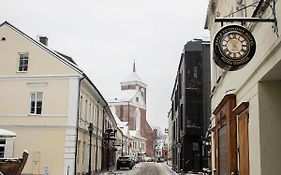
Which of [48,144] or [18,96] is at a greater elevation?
[18,96]

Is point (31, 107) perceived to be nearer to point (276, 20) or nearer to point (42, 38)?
point (42, 38)

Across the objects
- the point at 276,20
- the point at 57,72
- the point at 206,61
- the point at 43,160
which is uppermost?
the point at 206,61

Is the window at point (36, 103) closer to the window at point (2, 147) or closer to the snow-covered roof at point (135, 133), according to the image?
the window at point (2, 147)

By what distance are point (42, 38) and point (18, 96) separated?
664cm

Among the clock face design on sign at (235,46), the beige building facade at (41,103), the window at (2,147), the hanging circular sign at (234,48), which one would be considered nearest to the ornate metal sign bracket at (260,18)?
the hanging circular sign at (234,48)

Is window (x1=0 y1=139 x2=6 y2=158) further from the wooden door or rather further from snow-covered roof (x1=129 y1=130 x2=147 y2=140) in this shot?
snow-covered roof (x1=129 y1=130 x2=147 y2=140)

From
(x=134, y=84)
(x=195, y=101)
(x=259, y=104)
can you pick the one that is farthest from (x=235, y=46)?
(x=134, y=84)

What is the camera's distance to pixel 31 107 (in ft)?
96.2

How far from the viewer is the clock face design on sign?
25.2ft

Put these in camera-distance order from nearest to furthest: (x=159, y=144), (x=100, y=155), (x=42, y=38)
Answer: (x=42, y=38), (x=100, y=155), (x=159, y=144)

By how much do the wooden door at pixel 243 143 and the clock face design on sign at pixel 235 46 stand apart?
3084mm

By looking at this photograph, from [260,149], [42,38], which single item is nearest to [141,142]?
[42,38]

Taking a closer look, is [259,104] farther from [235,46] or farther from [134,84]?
[134,84]

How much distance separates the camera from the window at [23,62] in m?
30.0
